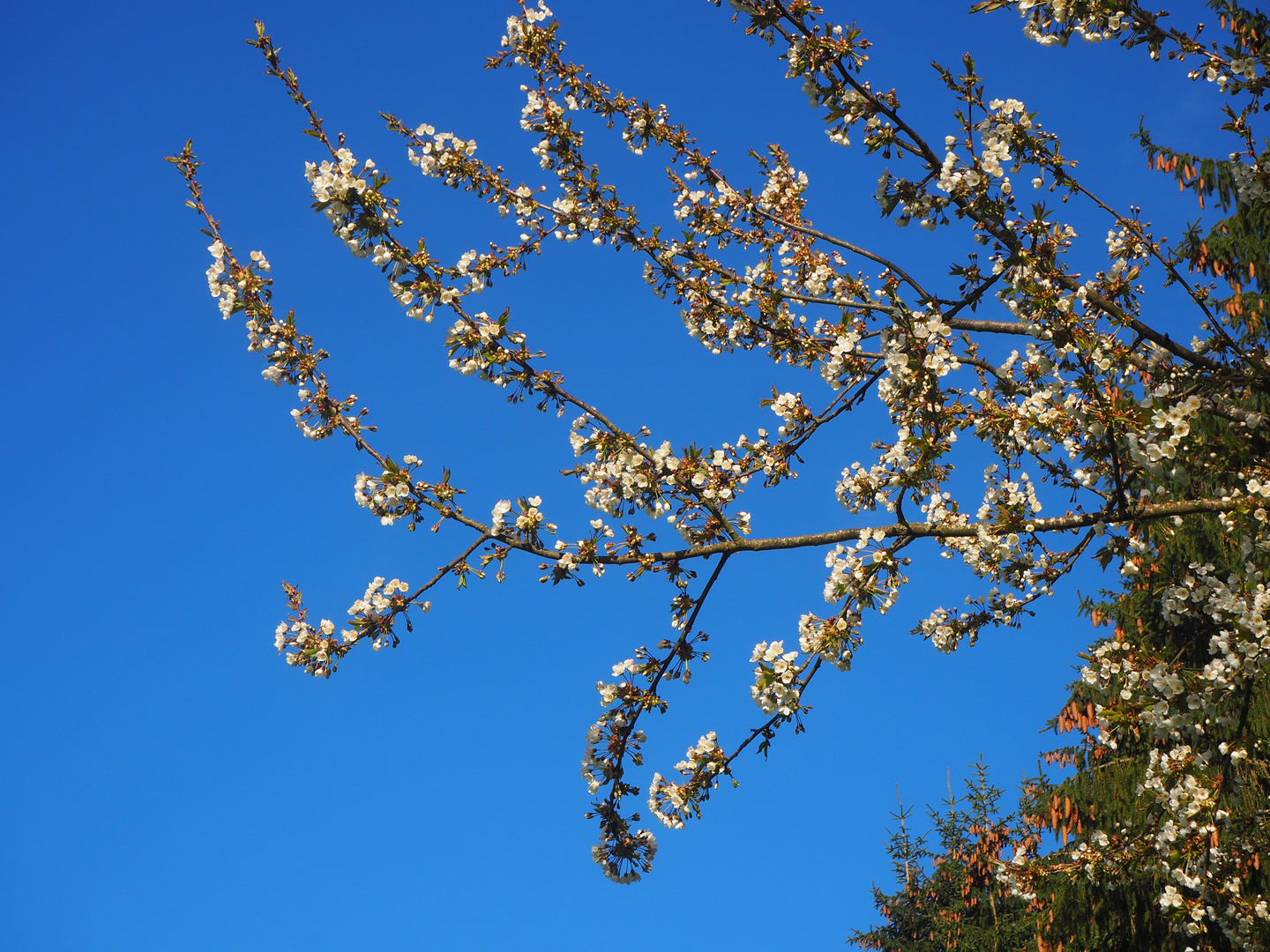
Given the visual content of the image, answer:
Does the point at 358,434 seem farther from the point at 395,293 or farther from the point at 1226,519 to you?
the point at 1226,519

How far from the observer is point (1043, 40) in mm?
3615

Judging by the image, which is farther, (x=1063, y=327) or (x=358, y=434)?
(x=358, y=434)

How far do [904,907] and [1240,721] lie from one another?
34.1 feet

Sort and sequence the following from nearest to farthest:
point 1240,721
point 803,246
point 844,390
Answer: point 1240,721, point 844,390, point 803,246

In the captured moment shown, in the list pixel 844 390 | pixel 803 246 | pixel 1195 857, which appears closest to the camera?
pixel 1195 857

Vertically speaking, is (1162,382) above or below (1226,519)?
above

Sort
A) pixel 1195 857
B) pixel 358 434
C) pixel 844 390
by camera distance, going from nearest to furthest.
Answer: pixel 1195 857 < pixel 358 434 < pixel 844 390

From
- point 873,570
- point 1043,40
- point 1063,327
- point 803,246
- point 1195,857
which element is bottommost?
point 1195,857

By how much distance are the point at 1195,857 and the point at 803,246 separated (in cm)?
360

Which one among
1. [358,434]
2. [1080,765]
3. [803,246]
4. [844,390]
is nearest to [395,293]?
[358,434]

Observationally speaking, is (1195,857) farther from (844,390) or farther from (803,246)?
(803,246)

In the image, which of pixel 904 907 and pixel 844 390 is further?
pixel 904 907

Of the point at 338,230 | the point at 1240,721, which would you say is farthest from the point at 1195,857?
the point at 338,230

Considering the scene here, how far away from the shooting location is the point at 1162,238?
14.7 feet
